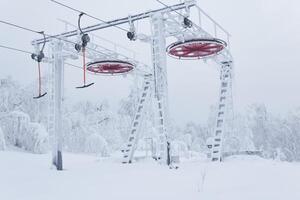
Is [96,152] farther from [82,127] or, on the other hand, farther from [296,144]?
[296,144]

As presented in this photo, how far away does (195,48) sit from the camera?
20031mm

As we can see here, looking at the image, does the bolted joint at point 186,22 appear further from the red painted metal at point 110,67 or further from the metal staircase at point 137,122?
the metal staircase at point 137,122

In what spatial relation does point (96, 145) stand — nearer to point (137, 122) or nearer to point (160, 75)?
point (137, 122)

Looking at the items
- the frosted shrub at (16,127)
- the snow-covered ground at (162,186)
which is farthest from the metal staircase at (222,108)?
the frosted shrub at (16,127)

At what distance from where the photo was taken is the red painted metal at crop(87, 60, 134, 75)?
22141 mm

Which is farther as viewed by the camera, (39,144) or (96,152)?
(96,152)

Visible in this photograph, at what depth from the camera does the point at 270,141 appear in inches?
2237

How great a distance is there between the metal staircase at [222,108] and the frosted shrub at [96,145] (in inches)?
743

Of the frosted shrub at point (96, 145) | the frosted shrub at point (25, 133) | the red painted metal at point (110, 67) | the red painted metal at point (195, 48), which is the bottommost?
the frosted shrub at point (96, 145)

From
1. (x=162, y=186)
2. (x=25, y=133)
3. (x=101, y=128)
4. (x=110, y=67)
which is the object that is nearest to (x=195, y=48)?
(x=110, y=67)

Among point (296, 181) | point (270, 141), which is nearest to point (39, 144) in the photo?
point (296, 181)

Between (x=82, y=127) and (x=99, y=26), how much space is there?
2540cm

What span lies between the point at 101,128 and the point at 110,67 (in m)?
26.0

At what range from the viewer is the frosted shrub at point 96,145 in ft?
135
